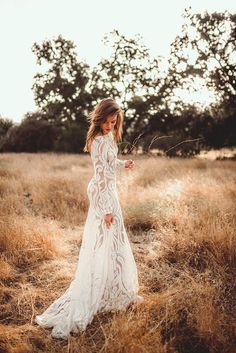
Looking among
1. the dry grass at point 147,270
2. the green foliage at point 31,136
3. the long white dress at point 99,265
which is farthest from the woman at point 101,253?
the green foliage at point 31,136

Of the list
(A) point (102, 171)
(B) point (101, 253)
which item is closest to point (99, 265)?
(B) point (101, 253)

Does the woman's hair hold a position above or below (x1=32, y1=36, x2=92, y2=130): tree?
below

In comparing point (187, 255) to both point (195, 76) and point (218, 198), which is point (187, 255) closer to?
point (218, 198)

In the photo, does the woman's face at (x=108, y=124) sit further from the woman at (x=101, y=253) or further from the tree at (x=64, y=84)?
the tree at (x=64, y=84)

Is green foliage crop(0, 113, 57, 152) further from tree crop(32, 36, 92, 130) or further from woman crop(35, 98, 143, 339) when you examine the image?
woman crop(35, 98, 143, 339)

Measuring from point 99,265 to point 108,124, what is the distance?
A: 142 centimetres

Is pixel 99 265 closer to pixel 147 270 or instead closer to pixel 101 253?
pixel 101 253

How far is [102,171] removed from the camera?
10.6 feet

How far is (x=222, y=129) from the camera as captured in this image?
2097cm

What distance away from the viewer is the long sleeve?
10.5ft

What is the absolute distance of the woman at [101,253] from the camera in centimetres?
321

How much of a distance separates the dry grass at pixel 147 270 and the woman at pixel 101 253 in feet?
0.46

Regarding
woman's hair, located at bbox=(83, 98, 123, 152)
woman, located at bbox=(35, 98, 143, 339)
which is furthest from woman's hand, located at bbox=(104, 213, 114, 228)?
woman's hair, located at bbox=(83, 98, 123, 152)

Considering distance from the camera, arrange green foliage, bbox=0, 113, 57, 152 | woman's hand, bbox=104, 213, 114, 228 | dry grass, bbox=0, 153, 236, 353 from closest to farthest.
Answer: dry grass, bbox=0, 153, 236, 353, woman's hand, bbox=104, 213, 114, 228, green foliage, bbox=0, 113, 57, 152
